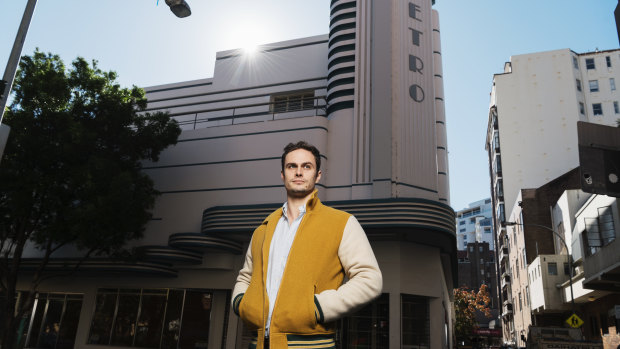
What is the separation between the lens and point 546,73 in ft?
170

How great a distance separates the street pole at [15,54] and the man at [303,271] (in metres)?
6.65

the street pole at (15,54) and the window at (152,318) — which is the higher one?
the street pole at (15,54)

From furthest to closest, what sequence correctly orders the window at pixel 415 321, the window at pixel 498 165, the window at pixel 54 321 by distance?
the window at pixel 498 165, the window at pixel 54 321, the window at pixel 415 321

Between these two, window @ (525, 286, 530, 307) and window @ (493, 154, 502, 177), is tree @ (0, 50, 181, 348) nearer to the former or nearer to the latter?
window @ (525, 286, 530, 307)

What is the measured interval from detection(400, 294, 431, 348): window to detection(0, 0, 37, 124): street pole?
1360 centimetres

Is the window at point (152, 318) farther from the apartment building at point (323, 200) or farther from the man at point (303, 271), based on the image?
the man at point (303, 271)

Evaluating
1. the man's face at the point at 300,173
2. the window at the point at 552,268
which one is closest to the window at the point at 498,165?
the window at the point at 552,268

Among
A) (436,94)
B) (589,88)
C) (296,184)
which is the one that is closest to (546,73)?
(589,88)

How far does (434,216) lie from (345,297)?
13.4m

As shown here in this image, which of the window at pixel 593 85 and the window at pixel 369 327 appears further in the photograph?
the window at pixel 593 85

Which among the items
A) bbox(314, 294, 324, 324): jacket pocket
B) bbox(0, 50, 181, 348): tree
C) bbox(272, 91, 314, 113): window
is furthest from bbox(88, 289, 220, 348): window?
bbox(314, 294, 324, 324): jacket pocket

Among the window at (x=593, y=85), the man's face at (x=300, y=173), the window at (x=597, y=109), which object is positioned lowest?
the man's face at (x=300, y=173)

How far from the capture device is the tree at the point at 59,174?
15133mm

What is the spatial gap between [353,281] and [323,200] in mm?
14763
